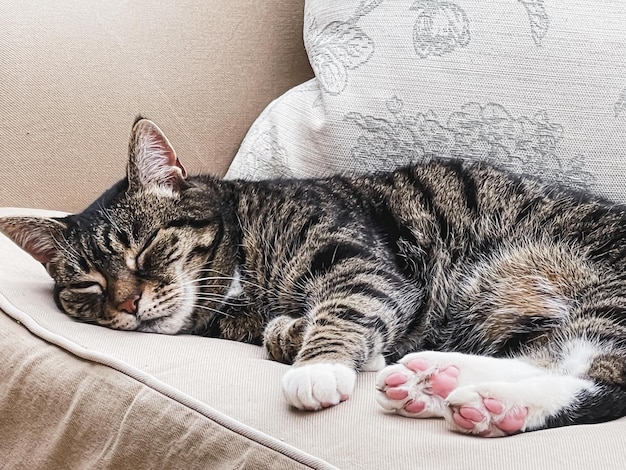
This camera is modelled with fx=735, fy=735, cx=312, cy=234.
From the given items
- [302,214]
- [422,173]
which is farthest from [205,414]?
[422,173]

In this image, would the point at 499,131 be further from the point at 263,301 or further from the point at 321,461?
the point at 321,461

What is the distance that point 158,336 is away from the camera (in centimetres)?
115

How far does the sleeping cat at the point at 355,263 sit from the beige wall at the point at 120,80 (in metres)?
0.23

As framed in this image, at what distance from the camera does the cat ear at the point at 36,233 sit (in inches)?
49.8

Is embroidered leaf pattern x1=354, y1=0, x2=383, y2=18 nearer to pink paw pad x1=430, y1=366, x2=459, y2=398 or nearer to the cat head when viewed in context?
the cat head

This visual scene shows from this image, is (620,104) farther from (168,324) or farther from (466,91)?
(168,324)

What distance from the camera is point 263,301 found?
1.33 m

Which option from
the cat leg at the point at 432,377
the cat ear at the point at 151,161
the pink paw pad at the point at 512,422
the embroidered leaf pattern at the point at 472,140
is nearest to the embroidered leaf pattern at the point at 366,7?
the embroidered leaf pattern at the point at 472,140

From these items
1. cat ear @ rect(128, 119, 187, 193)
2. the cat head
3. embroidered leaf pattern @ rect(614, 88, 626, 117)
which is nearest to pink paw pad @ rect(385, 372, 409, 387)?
the cat head

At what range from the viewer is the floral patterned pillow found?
Result: 1362mm

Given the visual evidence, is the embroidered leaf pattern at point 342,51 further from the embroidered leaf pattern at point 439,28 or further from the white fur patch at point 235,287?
the white fur patch at point 235,287

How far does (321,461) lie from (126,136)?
0.99 metres

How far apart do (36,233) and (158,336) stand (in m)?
0.32

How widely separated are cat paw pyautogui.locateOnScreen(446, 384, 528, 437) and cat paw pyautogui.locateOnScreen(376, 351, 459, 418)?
0.8 inches
